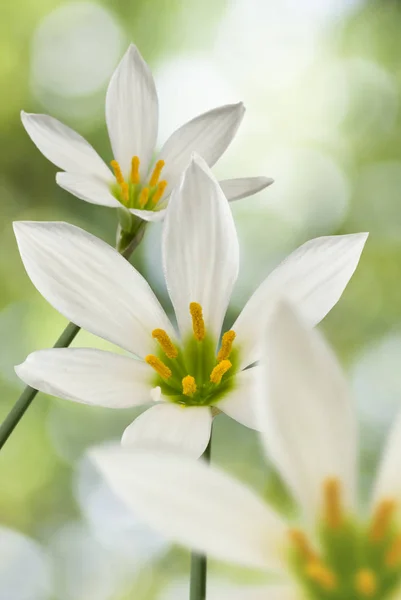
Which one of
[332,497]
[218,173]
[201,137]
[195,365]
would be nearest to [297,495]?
[332,497]

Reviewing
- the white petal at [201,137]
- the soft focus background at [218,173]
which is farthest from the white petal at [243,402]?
the soft focus background at [218,173]

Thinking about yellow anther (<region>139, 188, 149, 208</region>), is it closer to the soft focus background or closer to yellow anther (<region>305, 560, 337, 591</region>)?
yellow anther (<region>305, 560, 337, 591</region>)

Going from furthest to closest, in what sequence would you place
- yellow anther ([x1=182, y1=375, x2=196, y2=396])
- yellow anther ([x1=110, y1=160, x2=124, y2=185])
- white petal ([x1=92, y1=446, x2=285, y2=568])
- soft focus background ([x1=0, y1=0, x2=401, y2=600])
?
soft focus background ([x1=0, y1=0, x2=401, y2=600]), yellow anther ([x1=110, y1=160, x2=124, y2=185]), yellow anther ([x1=182, y1=375, x2=196, y2=396]), white petal ([x1=92, y1=446, x2=285, y2=568])

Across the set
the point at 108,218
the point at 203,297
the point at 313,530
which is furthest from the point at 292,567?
the point at 108,218

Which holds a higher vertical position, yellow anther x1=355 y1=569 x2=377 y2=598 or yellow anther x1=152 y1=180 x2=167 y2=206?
yellow anther x1=152 y1=180 x2=167 y2=206

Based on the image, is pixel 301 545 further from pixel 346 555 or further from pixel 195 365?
pixel 195 365

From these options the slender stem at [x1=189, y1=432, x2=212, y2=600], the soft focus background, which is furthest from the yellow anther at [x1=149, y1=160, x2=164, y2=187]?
the soft focus background

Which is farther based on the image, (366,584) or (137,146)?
(137,146)

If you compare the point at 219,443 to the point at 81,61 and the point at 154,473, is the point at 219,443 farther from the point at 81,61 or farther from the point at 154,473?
the point at 154,473
